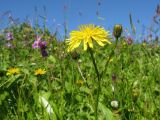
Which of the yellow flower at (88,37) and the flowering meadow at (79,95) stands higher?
the yellow flower at (88,37)

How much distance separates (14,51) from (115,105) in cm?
280

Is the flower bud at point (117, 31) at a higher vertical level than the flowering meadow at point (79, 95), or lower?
higher

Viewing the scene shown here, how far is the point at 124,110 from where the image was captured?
2.22 m

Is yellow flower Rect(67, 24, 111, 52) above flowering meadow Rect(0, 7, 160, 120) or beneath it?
above

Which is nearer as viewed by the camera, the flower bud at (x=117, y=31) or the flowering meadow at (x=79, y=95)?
the flower bud at (x=117, y=31)

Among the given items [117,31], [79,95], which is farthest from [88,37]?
[79,95]

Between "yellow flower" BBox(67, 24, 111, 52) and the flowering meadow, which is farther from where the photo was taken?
the flowering meadow

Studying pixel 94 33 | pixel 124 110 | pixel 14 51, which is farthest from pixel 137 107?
pixel 14 51

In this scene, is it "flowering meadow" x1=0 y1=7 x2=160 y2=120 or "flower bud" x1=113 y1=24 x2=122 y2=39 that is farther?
"flowering meadow" x1=0 y1=7 x2=160 y2=120

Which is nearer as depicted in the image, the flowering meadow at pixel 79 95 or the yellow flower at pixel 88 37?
the yellow flower at pixel 88 37

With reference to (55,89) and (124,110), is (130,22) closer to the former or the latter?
(124,110)

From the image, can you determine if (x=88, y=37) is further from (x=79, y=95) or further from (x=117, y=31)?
(x=79, y=95)

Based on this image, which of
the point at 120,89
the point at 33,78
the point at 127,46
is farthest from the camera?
the point at 127,46

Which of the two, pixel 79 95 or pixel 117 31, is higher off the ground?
pixel 117 31
